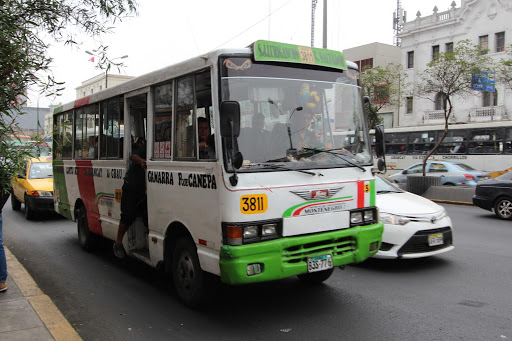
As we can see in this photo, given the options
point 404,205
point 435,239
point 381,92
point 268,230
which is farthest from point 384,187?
point 381,92

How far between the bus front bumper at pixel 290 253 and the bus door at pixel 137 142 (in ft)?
8.32

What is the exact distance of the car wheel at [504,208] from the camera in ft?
38.9

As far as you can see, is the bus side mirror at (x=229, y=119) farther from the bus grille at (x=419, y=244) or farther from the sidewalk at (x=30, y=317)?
the bus grille at (x=419, y=244)

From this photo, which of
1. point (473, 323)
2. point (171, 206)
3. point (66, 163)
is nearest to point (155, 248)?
point (171, 206)

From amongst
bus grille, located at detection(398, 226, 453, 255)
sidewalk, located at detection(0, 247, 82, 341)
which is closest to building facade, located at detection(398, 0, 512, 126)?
bus grille, located at detection(398, 226, 453, 255)

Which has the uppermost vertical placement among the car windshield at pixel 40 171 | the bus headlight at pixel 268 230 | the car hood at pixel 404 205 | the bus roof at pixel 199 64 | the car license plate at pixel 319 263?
the bus roof at pixel 199 64

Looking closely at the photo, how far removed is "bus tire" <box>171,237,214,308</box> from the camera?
4980mm

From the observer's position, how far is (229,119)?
13.8ft

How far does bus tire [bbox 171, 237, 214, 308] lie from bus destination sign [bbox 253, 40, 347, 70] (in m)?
2.21

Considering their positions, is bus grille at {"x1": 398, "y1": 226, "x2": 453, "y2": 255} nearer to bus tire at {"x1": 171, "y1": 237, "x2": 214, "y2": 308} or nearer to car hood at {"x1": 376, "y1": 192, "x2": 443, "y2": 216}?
car hood at {"x1": 376, "y1": 192, "x2": 443, "y2": 216}

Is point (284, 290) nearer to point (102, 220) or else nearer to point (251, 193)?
point (251, 193)

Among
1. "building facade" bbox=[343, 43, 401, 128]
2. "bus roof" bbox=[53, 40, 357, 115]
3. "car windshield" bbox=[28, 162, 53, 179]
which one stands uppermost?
"building facade" bbox=[343, 43, 401, 128]

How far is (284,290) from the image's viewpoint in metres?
5.92

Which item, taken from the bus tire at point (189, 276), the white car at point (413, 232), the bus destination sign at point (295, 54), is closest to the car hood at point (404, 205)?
the white car at point (413, 232)
